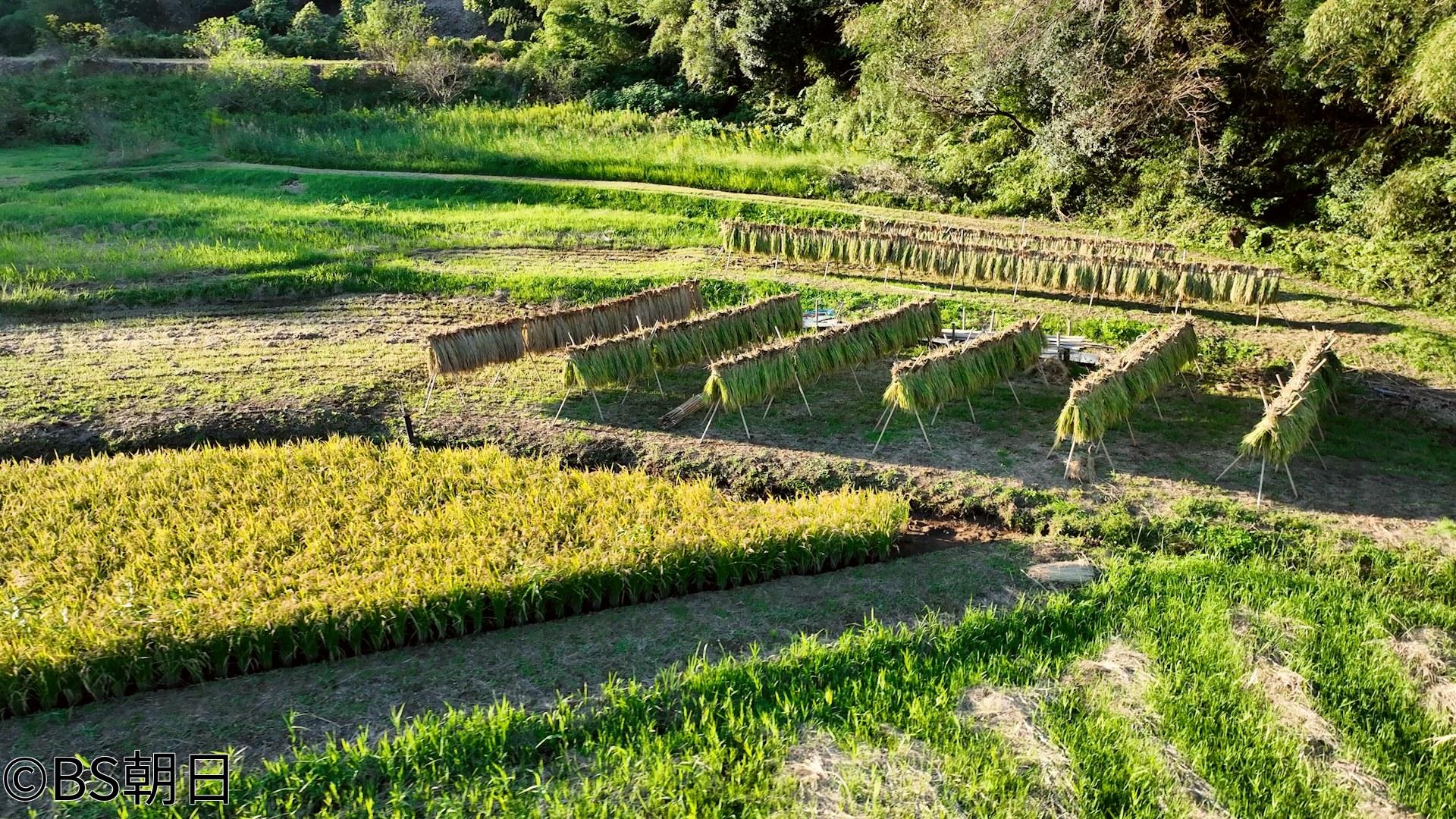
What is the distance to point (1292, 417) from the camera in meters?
9.12

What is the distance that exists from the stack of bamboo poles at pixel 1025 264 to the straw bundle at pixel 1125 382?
2.52 meters

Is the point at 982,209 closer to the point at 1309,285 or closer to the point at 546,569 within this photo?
the point at 1309,285

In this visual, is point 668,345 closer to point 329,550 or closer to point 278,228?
point 329,550

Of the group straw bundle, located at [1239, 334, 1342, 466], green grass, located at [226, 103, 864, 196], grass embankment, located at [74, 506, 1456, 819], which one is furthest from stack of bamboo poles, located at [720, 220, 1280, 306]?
grass embankment, located at [74, 506, 1456, 819]

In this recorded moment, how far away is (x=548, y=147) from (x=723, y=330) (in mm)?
15265

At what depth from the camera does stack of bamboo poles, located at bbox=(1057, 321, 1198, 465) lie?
31.6ft

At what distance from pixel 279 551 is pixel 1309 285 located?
53.9 feet

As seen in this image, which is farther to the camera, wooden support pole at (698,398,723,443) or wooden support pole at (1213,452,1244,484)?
wooden support pole at (698,398,723,443)

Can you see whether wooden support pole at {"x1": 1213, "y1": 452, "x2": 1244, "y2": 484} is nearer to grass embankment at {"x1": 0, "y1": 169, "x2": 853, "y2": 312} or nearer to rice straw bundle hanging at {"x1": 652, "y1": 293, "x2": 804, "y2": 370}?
rice straw bundle hanging at {"x1": 652, "y1": 293, "x2": 804, "y2": 370}

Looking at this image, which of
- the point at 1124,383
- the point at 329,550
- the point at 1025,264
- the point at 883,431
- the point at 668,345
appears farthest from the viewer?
the point at 1025,264

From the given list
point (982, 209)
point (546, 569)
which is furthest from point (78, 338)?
point (982, 209)

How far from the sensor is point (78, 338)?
13523 millimetres

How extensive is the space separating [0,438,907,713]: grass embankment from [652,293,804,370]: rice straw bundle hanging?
2.53 m

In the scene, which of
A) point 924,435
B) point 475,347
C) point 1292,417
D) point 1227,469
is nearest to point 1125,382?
point 1227,469
